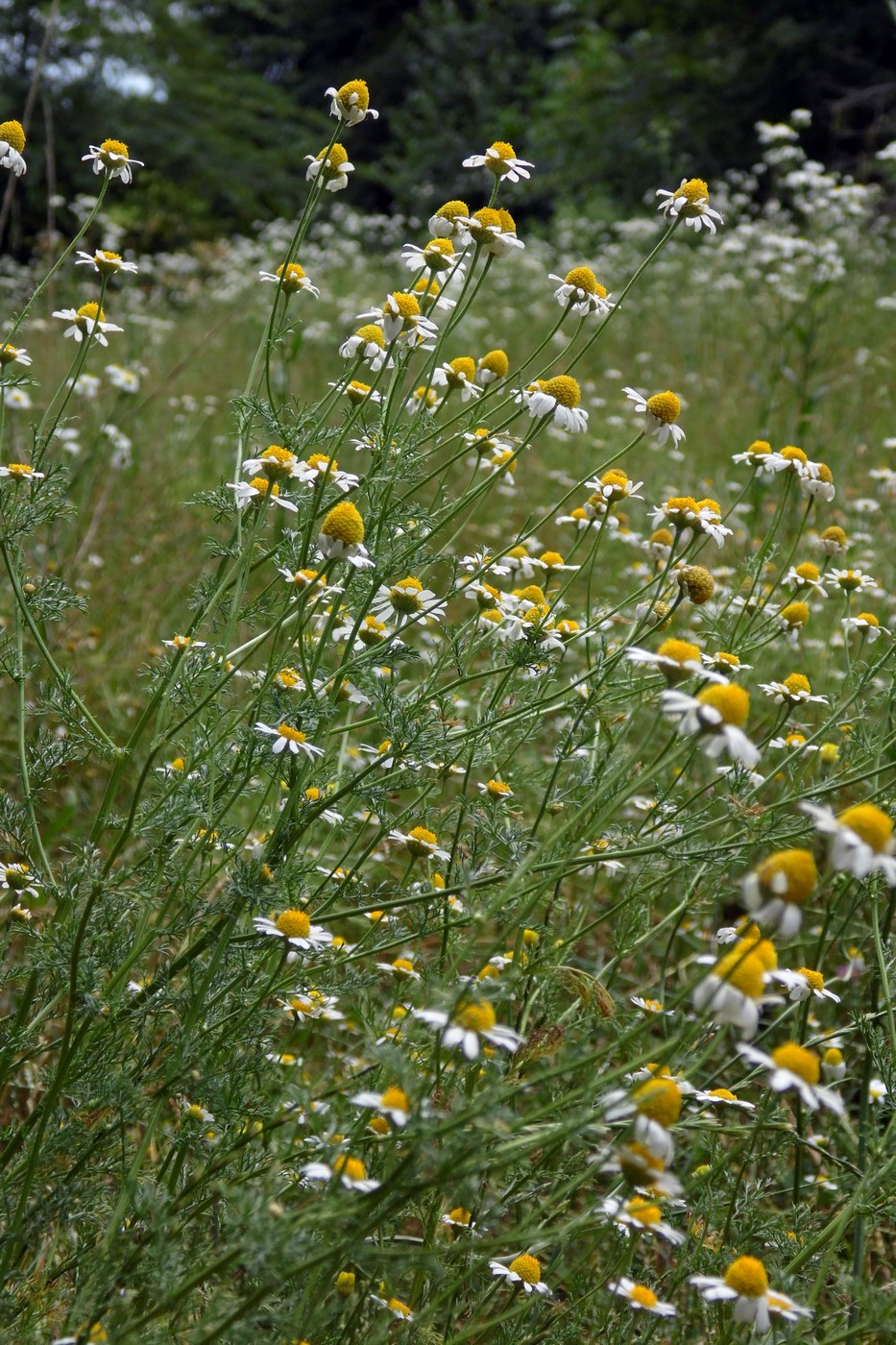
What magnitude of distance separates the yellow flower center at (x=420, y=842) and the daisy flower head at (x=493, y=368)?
764 millimetres

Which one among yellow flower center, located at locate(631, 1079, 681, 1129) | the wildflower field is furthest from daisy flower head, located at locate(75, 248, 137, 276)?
yellow flower center, located at locate(631, 1079, 681, 1129)

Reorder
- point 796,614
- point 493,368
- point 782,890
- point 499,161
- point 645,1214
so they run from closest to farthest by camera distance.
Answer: point 782,890
point 645,1214
point 499,161
point 493,368
point 796,614

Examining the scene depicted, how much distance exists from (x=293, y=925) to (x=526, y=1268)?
495 millimetres

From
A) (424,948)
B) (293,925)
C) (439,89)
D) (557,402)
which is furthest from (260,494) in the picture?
(439,89)

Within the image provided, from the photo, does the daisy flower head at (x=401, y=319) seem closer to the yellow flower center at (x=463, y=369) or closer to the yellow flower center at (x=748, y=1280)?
the yellow flower center at (x=463, y=369)

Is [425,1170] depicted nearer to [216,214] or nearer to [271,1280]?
[271,1280]

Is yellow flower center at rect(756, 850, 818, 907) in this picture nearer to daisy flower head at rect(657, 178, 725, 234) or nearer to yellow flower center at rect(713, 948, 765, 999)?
yellow flower center at rect(713, 948, 765, 999)

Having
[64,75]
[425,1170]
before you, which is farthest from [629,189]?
[425,1170]

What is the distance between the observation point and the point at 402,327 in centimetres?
174

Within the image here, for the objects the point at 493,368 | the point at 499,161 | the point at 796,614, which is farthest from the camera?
the point at 796,614

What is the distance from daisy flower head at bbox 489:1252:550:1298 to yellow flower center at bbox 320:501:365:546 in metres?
0.88

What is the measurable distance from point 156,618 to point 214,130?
13.0 meters

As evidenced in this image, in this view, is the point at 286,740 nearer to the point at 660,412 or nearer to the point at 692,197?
the point at 660,412

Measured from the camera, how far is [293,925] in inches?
56.4
